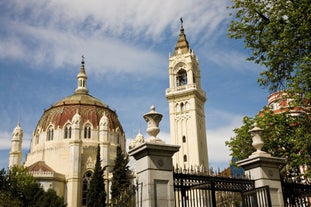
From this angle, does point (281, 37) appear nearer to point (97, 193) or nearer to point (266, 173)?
point (266, 173)

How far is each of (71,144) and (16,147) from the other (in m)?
10.7

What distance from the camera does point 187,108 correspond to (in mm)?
52062

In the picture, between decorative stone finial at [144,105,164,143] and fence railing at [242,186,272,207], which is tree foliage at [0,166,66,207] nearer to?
decorative stone finial at [144,105,164,143]

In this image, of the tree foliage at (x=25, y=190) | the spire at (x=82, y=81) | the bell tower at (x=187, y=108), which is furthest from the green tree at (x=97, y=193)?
the spire at (x=82, y=81)

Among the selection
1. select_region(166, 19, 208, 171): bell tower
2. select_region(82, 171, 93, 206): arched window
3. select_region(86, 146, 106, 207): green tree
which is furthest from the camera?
select_region(82, 171, 93, 206): arched window

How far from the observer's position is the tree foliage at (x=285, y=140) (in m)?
14.4

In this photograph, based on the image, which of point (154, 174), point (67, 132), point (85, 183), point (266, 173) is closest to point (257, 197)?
point (266, 173)

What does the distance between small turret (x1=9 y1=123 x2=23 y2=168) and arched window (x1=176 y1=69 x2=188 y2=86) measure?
1020 inches

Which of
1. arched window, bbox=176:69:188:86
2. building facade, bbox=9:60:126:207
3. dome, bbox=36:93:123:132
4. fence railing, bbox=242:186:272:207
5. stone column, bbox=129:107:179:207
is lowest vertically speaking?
fence railing, bbox=242:186:272:207

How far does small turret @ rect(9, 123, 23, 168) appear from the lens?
5544 cm

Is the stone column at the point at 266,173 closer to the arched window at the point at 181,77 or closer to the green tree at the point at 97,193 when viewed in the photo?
the green tree at the point at 97,193

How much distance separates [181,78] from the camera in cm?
5516

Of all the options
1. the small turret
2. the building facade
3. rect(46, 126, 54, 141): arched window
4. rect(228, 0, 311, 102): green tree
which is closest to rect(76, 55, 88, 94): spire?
the building facade

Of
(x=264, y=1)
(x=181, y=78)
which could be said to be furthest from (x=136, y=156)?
(x=181, y=78)
